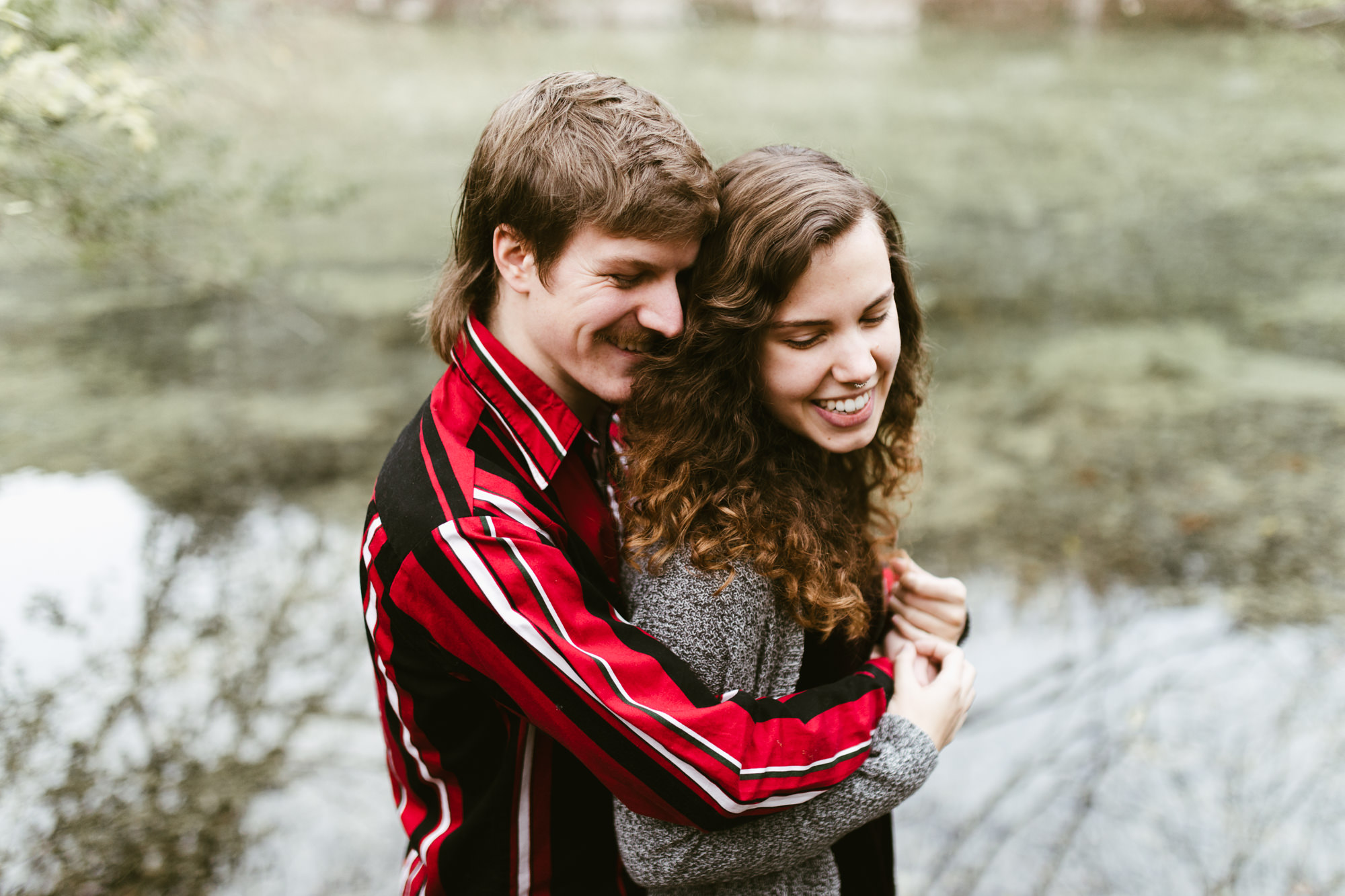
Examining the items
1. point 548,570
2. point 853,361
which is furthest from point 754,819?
point 853,361

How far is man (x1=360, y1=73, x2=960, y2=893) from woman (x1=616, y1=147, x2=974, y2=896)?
54 millimetres

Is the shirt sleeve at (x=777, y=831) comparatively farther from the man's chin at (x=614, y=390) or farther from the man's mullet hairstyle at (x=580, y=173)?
the man's mullet hairstyle at (x=580, y=173)

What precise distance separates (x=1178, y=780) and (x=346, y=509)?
3.59 metres

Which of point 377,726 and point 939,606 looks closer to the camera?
point 939,606

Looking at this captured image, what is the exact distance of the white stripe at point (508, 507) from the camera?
3.73 ft

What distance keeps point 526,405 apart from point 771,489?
15.3 inches

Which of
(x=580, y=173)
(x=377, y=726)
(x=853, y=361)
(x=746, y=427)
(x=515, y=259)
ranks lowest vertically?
(x=377, y=726)

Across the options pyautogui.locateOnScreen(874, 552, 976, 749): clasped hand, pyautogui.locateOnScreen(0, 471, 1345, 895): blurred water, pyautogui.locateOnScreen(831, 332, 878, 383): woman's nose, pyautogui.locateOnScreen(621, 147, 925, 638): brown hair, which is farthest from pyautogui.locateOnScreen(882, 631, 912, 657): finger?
pyautogui.locateOnScreen(0, 471, 1345, 895): blurred water

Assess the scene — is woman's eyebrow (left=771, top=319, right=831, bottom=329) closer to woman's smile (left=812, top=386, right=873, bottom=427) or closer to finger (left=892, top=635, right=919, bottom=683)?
woman's smile (left=812, top=386, right=873, bottom=427)

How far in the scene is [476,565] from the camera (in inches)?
42.6

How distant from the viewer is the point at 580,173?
4.29 ft

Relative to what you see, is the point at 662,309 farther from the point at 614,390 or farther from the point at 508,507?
the point at 508,507

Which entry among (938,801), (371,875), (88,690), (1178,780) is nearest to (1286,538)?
(1178,780)

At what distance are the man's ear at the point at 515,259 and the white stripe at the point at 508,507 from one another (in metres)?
0.37
